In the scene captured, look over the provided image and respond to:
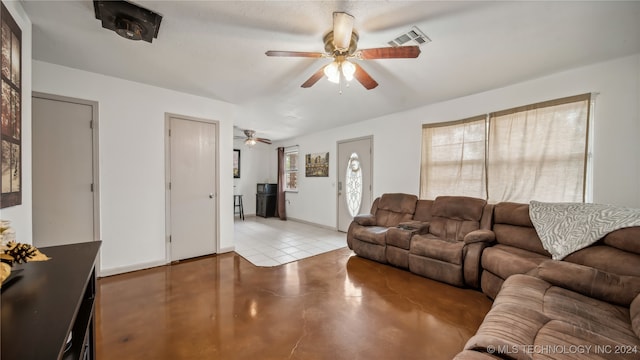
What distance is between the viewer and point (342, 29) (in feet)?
5.45

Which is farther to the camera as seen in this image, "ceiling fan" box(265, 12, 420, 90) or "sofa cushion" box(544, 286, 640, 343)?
"ceiling fan" box(265, 12, 420, 90)

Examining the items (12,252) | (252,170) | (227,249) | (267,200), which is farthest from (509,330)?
(252,170)

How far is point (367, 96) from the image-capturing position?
136 inches

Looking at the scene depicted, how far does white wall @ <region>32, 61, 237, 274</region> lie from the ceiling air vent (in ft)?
9.38

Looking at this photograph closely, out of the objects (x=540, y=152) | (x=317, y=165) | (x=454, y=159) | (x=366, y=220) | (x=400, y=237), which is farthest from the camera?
(x=317, y=165)

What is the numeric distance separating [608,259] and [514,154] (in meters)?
1.56

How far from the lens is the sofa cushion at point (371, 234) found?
3.26m

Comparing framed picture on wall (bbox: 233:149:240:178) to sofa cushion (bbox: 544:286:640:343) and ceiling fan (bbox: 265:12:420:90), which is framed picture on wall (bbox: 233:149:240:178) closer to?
ceiling fan (bbox: 265:12:420:90)

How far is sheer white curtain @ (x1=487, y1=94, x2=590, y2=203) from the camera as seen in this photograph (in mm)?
2609

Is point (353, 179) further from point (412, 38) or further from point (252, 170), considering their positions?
point (252, 170)

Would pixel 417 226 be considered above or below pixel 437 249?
above

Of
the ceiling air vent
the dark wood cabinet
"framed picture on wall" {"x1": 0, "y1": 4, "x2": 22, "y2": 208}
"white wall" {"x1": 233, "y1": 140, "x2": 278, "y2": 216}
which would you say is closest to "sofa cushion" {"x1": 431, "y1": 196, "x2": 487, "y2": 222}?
the ceiling air vent

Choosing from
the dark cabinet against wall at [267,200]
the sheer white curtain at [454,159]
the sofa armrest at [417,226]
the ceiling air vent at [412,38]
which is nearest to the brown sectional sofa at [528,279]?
the sofa armrest at [417,226]

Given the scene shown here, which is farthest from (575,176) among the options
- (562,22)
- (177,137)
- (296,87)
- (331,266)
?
(177,137)
